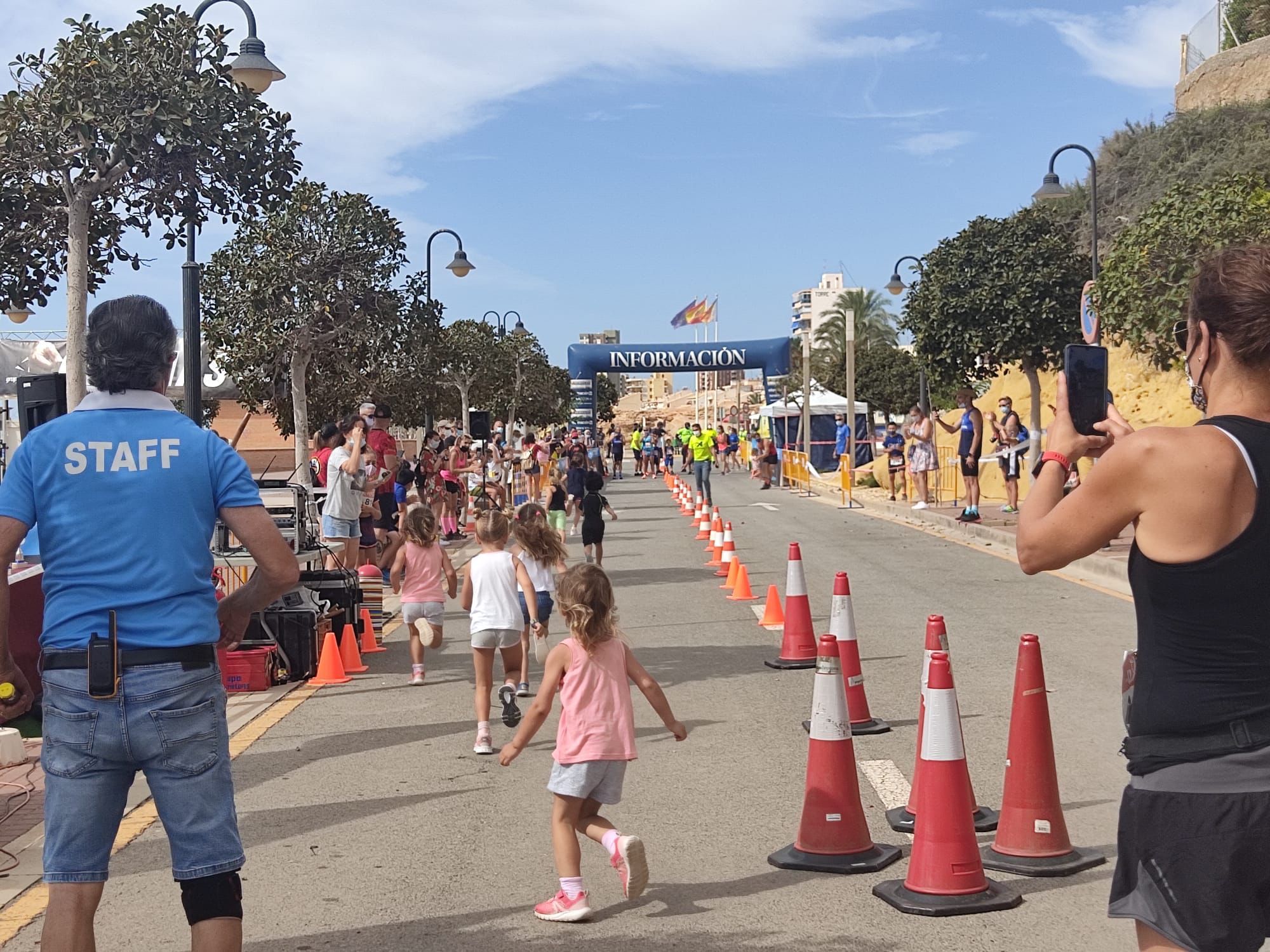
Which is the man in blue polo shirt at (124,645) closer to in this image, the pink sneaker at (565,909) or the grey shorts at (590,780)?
the pink sneaker at (565,909)

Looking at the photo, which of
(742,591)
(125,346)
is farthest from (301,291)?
(125,346)

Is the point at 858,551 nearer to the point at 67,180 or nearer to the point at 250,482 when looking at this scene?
the point at 67,180

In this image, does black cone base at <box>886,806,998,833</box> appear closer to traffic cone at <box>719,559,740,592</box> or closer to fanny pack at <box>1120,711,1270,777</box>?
fanny pack at <box>1120,711,1270,777</box>

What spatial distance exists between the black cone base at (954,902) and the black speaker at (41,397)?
21.8 feet

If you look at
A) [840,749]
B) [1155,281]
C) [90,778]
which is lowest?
[840,749]

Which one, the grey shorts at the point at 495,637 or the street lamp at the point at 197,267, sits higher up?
the street lamp at the point at 197,267

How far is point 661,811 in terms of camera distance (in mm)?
6785

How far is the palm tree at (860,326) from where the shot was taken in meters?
87.4

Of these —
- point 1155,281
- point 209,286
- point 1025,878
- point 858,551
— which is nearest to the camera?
point 1025,878

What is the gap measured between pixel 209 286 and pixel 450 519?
546 centimetres

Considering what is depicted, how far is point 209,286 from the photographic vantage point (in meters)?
23.2

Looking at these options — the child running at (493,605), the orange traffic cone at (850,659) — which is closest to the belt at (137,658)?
the orange traffic cone at (850,659)

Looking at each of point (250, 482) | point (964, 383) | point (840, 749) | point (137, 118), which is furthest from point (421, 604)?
point (964, 383)

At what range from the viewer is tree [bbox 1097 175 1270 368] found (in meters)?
19.0
